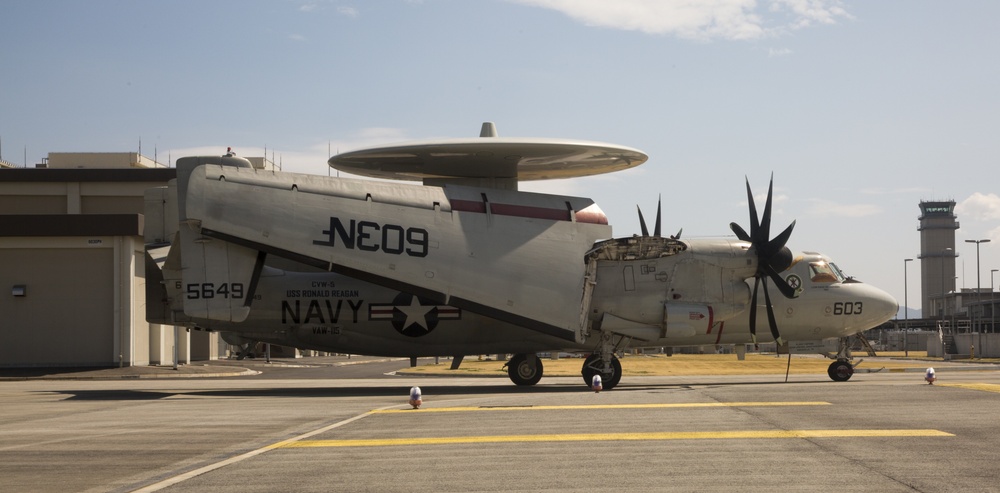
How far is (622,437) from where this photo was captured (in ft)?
52.8

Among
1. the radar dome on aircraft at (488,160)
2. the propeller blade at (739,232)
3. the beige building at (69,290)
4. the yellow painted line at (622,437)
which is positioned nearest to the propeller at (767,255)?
the propeller blade at (739,232)

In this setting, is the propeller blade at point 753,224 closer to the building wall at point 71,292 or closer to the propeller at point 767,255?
the propeller at point 767,255

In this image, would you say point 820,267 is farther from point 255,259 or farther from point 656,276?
point 255,259

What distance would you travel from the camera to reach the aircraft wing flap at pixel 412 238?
30.9 m

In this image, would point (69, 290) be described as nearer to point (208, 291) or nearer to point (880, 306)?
point (208, 291)

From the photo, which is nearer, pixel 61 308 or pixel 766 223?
pixel 766 223

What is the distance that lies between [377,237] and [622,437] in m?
17.0

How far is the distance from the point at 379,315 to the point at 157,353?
28.9 meters

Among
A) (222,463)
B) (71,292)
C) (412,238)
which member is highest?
(412,238)

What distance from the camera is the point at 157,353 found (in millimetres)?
56844

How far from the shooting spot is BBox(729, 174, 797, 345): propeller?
32750mm

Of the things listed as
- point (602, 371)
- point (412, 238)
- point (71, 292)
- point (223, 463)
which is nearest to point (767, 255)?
point (602, 371)

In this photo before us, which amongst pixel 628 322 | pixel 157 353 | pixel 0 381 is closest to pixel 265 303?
pixel 628 322

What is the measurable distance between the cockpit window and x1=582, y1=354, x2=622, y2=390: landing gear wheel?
843cm
